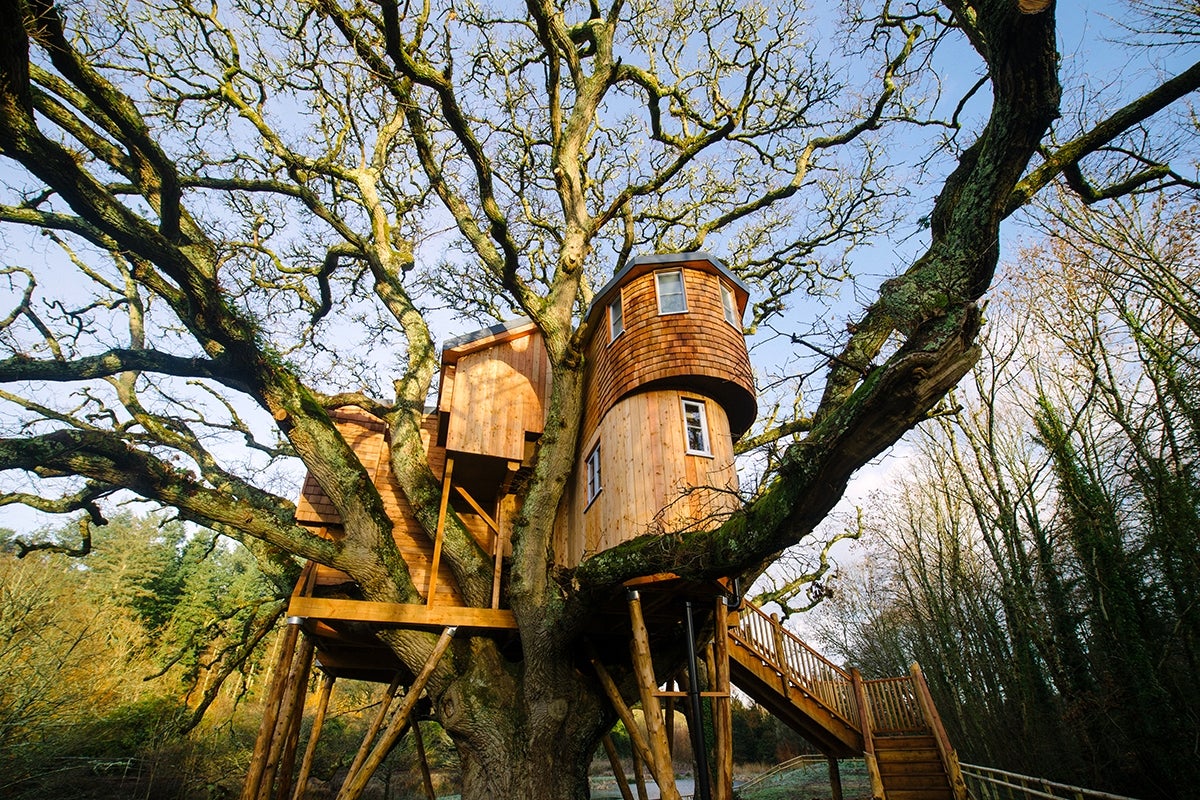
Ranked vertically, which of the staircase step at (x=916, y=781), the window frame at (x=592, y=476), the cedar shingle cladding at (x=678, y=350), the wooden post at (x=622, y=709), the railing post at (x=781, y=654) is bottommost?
the staircase step at (x=916, y=781)

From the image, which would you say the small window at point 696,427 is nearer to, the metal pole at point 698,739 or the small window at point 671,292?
the small window at point 671,292

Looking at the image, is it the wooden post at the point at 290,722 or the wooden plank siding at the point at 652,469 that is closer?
the wooden post at the point at 290,722

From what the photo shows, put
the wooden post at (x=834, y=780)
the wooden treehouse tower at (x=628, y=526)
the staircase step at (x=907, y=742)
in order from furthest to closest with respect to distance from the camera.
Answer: the wooden post at (x=834, y=780) < the staircase step at (x=907, y=742) < the wooden treehouse tower at (x=628, y=526)

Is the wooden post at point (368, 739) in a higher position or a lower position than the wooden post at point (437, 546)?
lower

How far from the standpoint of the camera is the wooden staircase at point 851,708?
1085cm

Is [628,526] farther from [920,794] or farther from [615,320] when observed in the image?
[920,794]

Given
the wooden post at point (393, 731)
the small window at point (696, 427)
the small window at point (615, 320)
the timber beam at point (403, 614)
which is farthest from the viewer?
the small window at point (615, 320)

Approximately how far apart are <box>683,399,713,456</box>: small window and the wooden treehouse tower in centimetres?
3

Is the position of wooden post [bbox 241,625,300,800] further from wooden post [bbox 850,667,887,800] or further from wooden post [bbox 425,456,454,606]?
wooden post [bbox 850,667,887,800]

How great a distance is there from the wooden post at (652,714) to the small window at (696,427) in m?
2.33

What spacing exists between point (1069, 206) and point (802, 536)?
31.5ft

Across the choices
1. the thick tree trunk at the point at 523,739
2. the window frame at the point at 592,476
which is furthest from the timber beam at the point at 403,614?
the window frame at the point at 592,476

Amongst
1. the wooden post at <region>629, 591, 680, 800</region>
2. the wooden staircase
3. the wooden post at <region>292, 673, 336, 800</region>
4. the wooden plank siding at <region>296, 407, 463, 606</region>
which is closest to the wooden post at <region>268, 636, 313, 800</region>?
the wooden post at <region>292, 673, 336, 800</region>

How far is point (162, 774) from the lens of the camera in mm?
16453
